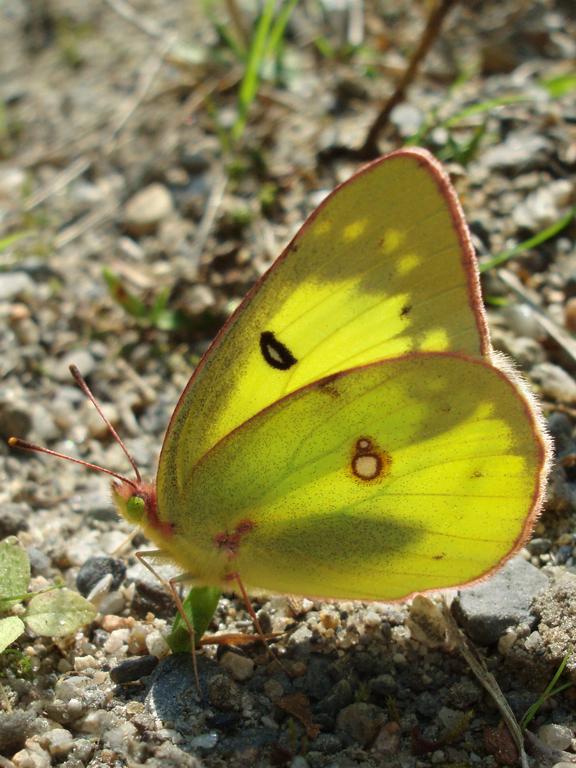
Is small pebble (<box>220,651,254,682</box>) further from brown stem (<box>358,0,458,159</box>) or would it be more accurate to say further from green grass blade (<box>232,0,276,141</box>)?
green grass blade (<box>232,0,276,141</box>)

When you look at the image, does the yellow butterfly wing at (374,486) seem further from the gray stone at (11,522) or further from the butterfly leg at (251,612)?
the gray stone at (11,522)

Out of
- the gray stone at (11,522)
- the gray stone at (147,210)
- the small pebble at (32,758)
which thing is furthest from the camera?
the gray stone at (147,210)

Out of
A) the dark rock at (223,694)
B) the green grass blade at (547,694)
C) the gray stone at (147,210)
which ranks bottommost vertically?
the green grass blade at (547,694)

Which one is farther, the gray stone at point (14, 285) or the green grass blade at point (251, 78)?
the green grass blade at point (251, 78)

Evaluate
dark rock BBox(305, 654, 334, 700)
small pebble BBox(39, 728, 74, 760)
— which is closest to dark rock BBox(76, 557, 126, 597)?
small pebble BBox(39, 728, 74, 760)

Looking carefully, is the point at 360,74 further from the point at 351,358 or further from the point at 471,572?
the point at 471,572

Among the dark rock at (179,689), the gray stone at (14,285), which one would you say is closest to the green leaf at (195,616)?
the dark rock at (179,689)
